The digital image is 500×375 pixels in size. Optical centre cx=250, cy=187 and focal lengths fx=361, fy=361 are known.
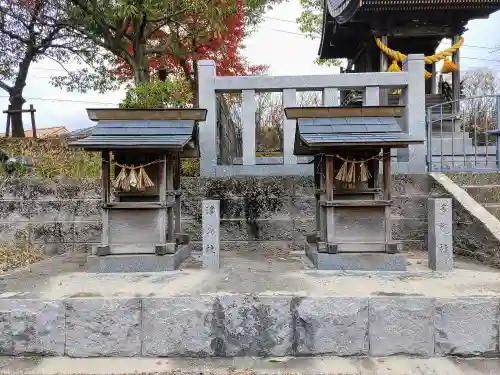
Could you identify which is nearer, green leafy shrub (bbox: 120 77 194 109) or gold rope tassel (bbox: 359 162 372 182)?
gold rope tassel (bbox: 359 162 372 182)

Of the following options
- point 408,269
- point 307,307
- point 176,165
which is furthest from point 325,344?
point 176,165

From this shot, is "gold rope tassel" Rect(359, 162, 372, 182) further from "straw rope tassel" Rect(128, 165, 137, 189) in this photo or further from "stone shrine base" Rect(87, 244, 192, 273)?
"straw rope tassel" Rect(128, 165, 137, 189)

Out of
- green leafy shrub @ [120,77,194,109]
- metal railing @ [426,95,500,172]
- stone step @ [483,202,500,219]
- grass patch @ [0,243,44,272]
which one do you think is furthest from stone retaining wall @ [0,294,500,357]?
green leafy shrub @ [120,77,194,109]

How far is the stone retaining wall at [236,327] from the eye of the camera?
3.20m

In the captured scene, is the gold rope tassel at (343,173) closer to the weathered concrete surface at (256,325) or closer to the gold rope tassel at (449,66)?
the weathered concrete surface at (256,325)

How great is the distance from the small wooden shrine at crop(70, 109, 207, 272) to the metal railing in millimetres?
4204

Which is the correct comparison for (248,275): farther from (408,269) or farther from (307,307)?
(408,269)

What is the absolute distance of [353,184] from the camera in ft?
14.3

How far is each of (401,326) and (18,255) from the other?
505 centimetres

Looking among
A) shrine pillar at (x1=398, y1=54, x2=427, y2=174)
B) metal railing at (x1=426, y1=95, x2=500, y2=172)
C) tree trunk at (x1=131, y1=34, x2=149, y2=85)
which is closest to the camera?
shrine pillar at (x1=398, y1=54, x2=427, y2=174)

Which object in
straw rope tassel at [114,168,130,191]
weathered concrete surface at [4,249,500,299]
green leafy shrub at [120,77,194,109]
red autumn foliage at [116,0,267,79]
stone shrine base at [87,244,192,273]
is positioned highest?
red autumn foliage at [116,0,267,79]

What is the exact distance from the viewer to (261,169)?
597cm

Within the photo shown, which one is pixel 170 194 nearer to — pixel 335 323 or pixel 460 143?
pixel 335 323

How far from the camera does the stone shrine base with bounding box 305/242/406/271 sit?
4.14 metres
